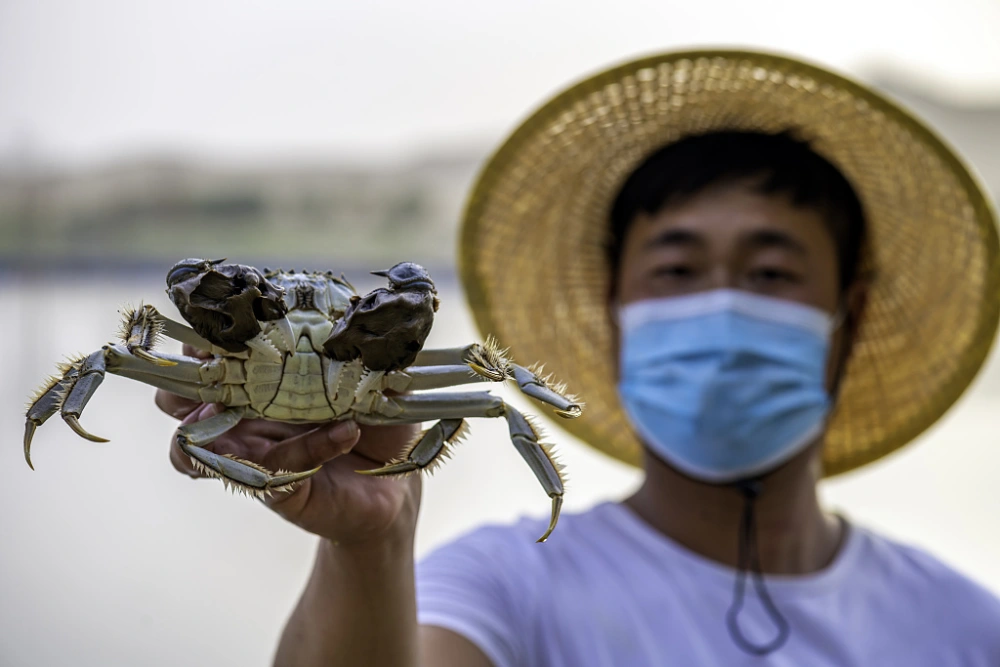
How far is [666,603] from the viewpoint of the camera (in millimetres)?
1684

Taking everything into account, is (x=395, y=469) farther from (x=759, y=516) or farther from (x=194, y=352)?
(x=759, y=516)

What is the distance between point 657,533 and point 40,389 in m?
1.23

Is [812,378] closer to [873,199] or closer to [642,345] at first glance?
[642,345]

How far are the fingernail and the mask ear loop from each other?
38.7 inches

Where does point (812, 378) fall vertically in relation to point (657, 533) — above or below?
above

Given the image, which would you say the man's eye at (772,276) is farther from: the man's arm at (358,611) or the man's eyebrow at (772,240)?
the man's arm at (358,611)

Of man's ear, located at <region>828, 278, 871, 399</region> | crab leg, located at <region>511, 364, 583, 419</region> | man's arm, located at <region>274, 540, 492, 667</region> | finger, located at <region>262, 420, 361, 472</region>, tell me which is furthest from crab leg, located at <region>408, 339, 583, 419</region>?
man's ear, located at <region>828, 278, 871, 399</region>

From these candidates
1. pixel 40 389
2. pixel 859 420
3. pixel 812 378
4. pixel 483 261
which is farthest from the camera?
pixel 859 420

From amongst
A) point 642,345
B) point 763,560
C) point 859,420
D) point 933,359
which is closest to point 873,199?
point 933,359

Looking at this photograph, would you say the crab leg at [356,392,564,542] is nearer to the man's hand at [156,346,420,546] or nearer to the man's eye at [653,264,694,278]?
the man's hand at [156,346,420,546]

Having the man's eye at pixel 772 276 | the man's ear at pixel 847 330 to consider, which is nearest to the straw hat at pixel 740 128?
the man's ear at pixel 847 330

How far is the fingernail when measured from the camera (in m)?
0.99

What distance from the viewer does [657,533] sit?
183 cm

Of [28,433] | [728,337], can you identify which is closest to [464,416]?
[28,433]
